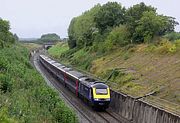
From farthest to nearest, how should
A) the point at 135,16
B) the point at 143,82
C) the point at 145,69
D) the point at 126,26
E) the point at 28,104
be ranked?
1. the point at 126,26
2. the point at 135,16
3. the point at 145,69
4. the point at 143,82
5. the point at 28,104

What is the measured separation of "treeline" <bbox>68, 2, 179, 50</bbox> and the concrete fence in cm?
2079

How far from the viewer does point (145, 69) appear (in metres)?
46.8

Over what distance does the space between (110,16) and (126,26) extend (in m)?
11.3

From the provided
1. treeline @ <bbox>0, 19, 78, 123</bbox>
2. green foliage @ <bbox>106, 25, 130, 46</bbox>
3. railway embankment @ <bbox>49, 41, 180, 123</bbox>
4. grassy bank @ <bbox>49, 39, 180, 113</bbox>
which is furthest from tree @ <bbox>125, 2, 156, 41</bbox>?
treeline @ <bbox>0, 19, 78, 123</bbox>

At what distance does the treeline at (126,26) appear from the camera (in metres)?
58.0

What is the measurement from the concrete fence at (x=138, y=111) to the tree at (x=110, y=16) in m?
37.4

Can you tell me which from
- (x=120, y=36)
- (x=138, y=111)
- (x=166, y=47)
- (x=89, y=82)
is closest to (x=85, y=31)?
(x=120, y=36)

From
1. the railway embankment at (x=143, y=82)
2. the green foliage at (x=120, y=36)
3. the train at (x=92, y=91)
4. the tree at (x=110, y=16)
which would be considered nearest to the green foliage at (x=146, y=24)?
the green foliage at (x=120, y=36)

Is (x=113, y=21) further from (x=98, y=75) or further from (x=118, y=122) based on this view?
(x=118, y=122)

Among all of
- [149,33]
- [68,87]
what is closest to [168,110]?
[68,87]

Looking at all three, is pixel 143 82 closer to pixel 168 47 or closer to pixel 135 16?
pixel 168 47

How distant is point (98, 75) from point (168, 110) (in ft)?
90.1

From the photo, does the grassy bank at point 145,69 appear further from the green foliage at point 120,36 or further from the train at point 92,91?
the train at point 92,91

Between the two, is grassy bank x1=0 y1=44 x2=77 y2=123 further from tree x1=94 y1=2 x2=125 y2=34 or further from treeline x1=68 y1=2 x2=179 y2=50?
tree x1=94 y1=2 x2=125 y2=34
